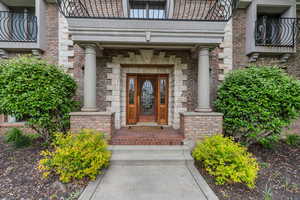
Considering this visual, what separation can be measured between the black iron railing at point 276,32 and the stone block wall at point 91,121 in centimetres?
597

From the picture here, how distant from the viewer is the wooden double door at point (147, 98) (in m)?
5.61

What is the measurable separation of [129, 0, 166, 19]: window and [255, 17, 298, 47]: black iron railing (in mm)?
3713

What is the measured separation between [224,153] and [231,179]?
1.55ft

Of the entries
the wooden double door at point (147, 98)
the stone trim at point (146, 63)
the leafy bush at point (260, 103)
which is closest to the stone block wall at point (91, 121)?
the stone trim at point (146, 63)

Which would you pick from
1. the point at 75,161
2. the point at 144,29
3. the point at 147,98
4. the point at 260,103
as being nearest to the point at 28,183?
the point at 75,161

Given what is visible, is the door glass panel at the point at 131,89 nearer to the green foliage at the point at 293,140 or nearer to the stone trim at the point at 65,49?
the stone trim at the point at 65,49

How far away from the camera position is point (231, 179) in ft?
8.84

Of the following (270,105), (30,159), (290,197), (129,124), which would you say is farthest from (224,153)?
(30,159)

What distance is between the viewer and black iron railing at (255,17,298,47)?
5.28 meters

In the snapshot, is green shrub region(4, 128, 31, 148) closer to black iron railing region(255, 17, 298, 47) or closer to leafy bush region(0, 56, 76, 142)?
leafy bush region(0, 56, 76, 142)

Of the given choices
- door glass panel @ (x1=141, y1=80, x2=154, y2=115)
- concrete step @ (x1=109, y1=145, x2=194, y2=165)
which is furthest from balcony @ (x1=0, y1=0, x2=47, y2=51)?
concrete step @ (x1=109, y1=145, x2=194, y2=165)

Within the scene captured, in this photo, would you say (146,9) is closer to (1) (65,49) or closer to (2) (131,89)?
(2) (131,89)

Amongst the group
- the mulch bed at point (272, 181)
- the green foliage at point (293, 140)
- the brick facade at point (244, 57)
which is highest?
the brick facade at point (244, 57)

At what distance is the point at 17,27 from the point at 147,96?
225 inches
